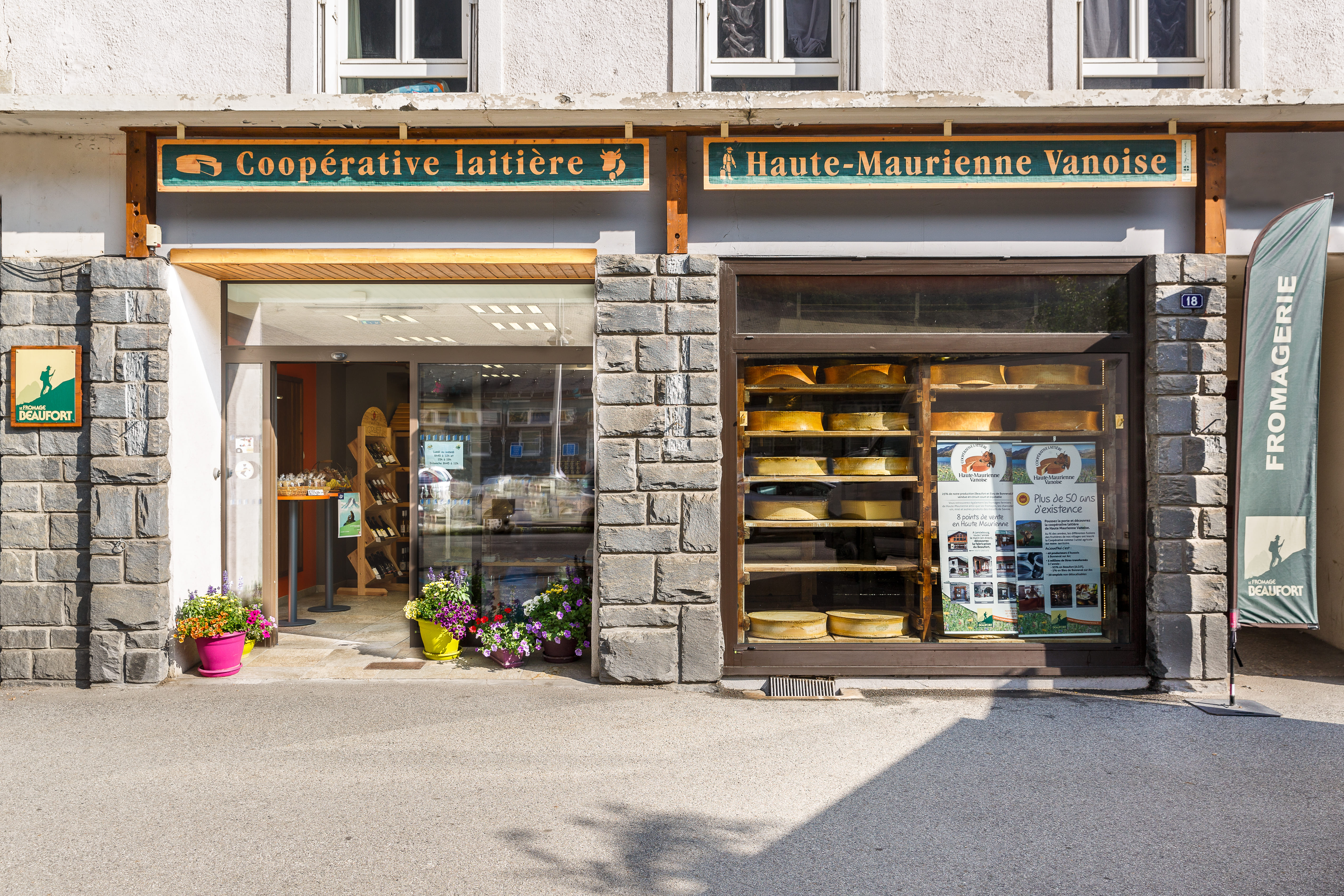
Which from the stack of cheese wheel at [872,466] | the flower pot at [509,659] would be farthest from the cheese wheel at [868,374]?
the flower pot at [509,659]

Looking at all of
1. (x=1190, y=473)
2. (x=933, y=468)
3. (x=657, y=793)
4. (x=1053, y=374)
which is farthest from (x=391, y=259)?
(x=1190, y=473)

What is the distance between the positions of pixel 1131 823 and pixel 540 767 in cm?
283

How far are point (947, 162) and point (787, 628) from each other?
3.50 metres

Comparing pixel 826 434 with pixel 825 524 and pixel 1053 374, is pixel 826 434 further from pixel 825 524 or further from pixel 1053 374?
pixel 1053 374

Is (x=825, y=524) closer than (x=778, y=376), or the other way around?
(x=778, y=376)

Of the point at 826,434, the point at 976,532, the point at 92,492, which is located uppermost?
the point at 826,434

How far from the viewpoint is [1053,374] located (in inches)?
242

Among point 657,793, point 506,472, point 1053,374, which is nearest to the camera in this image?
point 657,793

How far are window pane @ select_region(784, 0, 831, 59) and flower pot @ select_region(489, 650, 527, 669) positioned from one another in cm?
496

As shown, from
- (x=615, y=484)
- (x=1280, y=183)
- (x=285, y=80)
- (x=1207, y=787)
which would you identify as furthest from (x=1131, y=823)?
(x=285, y=80)

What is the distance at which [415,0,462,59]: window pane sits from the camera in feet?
20.9

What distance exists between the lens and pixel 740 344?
6.01m

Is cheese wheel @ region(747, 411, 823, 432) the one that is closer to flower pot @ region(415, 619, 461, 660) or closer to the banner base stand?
flower pot @ region(415, 619, 461, 660)

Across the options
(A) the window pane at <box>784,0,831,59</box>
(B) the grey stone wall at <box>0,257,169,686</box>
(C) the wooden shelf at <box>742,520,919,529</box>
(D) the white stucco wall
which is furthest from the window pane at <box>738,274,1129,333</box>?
(B) the grey stone wall at <box>0,257,169,686</box>
